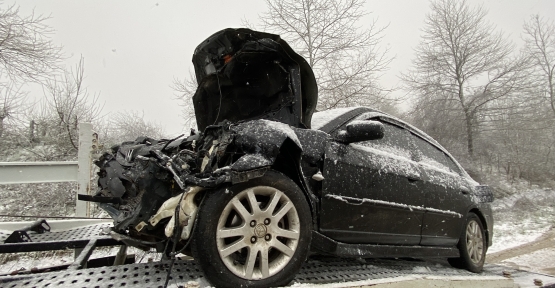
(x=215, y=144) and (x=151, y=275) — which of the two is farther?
(x=215, y=144)

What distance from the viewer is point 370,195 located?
2.88m

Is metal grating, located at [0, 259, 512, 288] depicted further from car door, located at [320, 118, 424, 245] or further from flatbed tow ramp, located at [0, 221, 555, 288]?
car door, located at [320, 118, 424, 245]

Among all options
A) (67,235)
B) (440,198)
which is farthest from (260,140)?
(440,198)

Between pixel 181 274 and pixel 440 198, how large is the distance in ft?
9.20

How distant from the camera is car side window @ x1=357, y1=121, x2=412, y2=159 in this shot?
10.9ft

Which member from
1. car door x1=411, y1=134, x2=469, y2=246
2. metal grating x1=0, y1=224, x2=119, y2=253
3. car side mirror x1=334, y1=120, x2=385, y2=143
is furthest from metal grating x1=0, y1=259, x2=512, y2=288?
car side mirror x1=334, y1=120, x2=385, y2=143

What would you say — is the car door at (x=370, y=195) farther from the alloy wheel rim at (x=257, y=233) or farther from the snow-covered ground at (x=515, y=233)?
the snow-covered ground at (x=515, y=233)

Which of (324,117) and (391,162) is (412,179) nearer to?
(391,162)

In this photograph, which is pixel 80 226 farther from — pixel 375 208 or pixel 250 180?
pixel 375 208

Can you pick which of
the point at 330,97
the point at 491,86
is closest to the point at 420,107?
the point at 491,86

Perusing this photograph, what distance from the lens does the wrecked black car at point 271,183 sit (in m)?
2.07

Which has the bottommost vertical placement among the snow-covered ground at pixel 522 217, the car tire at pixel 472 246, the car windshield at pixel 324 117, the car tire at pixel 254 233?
the snow-covered ground at pixel 522 217

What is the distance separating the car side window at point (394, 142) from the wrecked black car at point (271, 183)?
2 centimetres

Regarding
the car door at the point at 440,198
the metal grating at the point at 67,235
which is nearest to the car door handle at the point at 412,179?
the car door at the point at 440,198
